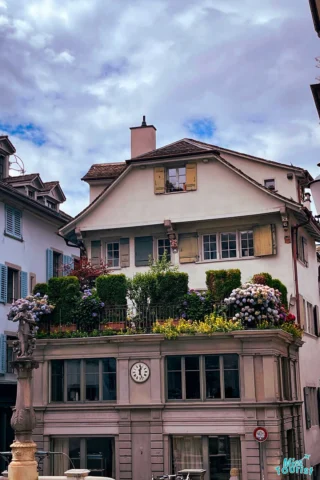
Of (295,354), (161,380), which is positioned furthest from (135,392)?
(295,354)

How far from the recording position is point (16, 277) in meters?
33.9

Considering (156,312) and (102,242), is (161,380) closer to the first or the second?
(156,312)

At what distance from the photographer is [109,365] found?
87.6 ft

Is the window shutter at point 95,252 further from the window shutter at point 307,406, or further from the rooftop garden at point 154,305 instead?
the window shutter at point 307,406

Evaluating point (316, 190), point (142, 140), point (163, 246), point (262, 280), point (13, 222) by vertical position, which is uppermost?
point (142, 140)

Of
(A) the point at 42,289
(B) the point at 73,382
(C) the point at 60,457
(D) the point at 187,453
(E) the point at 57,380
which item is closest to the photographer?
(D) the point at 187,453

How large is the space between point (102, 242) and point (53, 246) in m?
5.44

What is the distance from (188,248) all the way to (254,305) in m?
6.85

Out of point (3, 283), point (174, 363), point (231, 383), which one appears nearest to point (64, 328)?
point (174, 363)

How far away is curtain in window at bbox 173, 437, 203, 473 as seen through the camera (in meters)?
25.3

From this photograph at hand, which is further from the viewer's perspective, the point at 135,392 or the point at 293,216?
the point at 293,216

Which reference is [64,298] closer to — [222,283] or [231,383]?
[222,283]

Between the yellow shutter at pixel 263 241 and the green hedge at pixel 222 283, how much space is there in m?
4.14

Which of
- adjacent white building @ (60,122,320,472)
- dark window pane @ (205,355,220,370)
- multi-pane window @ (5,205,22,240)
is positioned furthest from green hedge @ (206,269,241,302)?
multi-pane window @ (5,205,22,240)
